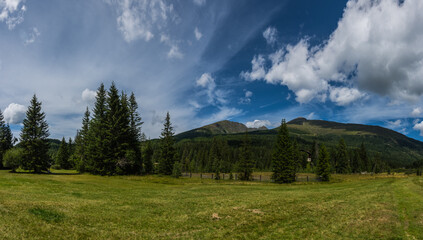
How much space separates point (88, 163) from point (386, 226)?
50.4m

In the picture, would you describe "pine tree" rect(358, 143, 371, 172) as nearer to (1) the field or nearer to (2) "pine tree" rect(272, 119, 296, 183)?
(2) "pine tree" rect(272, 119, 296, 183)

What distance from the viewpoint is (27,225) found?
8625 millimetres

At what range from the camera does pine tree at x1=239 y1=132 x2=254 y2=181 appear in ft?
177

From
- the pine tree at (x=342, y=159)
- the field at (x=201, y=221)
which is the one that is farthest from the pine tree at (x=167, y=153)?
the pine tree at (x=342, y=159)

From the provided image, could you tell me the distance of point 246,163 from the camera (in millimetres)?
54406

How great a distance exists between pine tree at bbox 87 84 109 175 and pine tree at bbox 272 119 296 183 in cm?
3717

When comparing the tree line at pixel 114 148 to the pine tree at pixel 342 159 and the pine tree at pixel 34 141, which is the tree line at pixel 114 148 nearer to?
the pine tree at pixel 34 141

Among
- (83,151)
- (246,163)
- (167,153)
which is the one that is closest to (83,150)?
(83,151)

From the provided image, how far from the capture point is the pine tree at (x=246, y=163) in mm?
54031

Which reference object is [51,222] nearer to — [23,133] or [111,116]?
[111,116]

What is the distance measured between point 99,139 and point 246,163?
1402 inches

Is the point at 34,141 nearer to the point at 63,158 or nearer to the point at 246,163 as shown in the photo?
the point at 63,158

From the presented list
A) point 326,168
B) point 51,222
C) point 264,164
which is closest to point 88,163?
point 51,222

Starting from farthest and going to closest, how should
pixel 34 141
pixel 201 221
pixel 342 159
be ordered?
pixel 342 159 < pixel 34 141 < pixel 201 221
